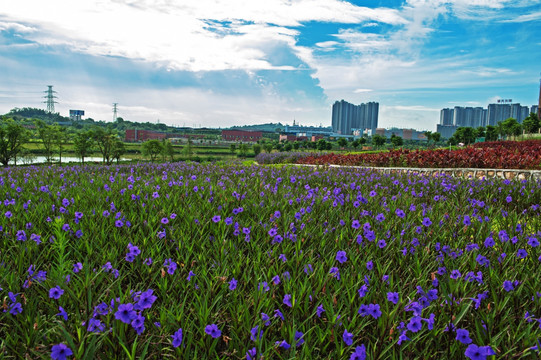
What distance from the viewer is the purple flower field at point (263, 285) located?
1.78 metres

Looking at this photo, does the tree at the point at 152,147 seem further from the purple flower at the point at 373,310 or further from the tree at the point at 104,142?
the purple flower at the point at 373,310

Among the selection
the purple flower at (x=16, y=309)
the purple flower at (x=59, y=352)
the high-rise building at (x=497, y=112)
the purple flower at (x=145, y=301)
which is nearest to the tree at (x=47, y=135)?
the purple flower at (x=16, y=309)

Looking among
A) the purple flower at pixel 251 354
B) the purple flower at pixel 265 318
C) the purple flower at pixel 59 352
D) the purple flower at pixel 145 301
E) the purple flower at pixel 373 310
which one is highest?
the purple flower at pixel 145 301

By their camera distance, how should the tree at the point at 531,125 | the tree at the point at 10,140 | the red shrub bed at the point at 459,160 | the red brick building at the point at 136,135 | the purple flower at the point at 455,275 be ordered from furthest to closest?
1. the red brick building at the point at 136,135
2. the tree at the point at 531,125
3. the tree at the point at 10,140
4. the red shrub bed at the point at 459,160
5. the purple flower at the point at 455,275

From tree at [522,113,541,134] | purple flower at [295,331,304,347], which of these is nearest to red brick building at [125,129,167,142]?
tree at [522,113,541,134]

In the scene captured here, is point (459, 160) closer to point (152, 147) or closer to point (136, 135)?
point (152, 147)

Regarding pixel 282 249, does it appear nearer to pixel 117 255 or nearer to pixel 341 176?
pixel 117 255

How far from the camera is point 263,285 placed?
2.12 meters

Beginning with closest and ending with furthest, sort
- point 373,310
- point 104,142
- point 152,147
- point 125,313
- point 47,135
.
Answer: point 125,313, point 373,310, point 47,135, point 104,142, point 152,147

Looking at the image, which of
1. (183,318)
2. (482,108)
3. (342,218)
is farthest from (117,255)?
(482,108)

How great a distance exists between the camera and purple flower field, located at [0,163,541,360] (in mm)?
1776

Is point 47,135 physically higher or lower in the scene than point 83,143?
higher

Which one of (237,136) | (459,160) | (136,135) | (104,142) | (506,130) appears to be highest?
(237,136)

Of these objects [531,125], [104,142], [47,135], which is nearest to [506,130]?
[531,125]
